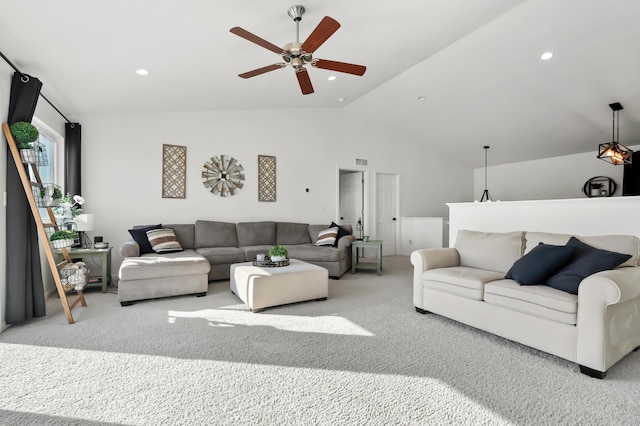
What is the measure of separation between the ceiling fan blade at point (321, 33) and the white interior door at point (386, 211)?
15.5 feet

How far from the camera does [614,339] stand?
2.03m

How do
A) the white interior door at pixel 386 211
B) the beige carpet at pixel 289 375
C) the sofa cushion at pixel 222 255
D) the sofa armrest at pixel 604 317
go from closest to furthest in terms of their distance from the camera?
1. the beige carpet at pixel 289 375
2. the sofa armrest at pixel 604 317
3. the sofa cushion at pixel 222 255
4. the white interior door at pixel 386 211

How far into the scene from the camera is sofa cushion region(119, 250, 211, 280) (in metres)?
3.47

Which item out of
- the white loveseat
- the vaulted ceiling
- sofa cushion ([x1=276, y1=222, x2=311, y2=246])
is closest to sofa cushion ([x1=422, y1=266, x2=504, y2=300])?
the white loveseat

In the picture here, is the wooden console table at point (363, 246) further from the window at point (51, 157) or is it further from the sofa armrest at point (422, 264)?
the window at point (51, 157)

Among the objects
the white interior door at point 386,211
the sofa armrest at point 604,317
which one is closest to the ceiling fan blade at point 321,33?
the sofa armrest at point 604,317

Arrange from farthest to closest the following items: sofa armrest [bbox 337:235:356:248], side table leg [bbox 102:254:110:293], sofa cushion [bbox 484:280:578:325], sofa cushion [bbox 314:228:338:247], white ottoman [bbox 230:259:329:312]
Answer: sofa cushion [bbox 314:228:338:247]
sofa armrest [bbox 337:235:356:248]
side table leg [bbox 102:254:110:293]
white ottoman [bbox 230:259:329:312]
sofa cushion [bbox 484:280:578:325]

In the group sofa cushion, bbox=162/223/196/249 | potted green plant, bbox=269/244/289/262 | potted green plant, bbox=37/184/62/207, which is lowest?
potted green plant, bbox=269/244/289/262

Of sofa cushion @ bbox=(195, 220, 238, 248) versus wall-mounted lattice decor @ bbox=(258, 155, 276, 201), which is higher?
wall-mounted lattice decor @ bbox=(258, 155, 276, 201)

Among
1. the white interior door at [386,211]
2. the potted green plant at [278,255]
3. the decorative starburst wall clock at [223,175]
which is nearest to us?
the potted green plant at [278,255]

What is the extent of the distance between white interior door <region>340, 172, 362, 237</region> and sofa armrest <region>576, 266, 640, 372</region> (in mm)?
5111

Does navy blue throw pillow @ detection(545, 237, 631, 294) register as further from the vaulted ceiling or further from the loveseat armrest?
the vaulted ceiling

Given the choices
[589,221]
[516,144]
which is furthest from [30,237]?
[516,144]

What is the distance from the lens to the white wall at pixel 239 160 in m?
4.82
